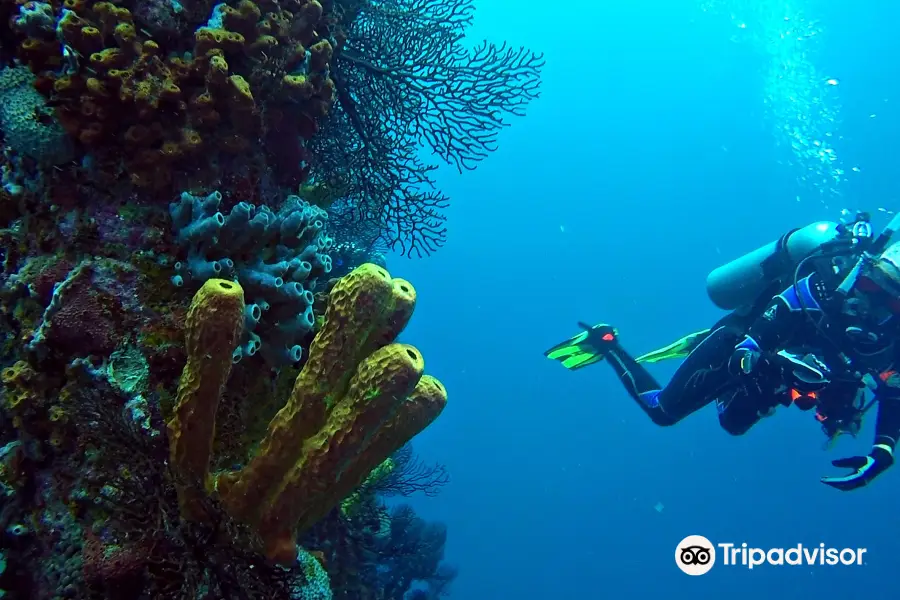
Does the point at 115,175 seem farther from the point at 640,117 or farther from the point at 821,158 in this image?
the point at 640,117

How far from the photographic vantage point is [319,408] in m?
1.97

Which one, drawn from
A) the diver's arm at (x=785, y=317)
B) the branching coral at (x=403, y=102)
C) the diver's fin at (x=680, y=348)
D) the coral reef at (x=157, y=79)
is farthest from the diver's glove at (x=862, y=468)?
the coral reef at (x=157, y=79)

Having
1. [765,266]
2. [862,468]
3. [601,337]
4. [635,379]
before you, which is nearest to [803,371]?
[862,468]

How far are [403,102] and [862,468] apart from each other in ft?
16.8

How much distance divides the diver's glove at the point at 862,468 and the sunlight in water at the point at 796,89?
6299 centimetres

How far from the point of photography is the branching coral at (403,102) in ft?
14.0

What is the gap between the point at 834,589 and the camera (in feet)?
131

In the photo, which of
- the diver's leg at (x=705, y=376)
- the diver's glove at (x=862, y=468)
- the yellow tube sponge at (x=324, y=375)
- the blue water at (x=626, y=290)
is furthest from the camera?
the blue water at (x=626, y=290)

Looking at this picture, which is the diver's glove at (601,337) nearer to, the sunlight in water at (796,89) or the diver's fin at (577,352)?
the diver's fin at (577,352)

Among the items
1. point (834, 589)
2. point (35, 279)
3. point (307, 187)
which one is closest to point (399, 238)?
point (307, 187)

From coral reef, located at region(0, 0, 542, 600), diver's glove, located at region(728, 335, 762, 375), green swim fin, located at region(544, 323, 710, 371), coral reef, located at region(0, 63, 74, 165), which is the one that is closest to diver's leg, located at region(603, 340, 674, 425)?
green swim fin, located at region(544, 323, 710, 371)

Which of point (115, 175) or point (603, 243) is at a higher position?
point (603, 243)

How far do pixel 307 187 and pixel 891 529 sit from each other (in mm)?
54932

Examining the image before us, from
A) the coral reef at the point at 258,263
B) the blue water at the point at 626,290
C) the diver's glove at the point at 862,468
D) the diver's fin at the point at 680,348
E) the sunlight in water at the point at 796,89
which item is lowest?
the coral reef at the point at 258,263
